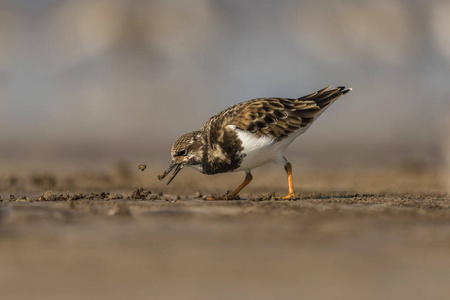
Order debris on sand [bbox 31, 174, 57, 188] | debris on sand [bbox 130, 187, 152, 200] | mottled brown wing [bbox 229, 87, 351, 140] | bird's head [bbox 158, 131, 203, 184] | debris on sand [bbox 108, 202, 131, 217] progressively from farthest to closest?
debris on sand [bbox 31, 174, 57, 188] → debris on sand [bbox 130, 187, 152, 200] → bird's head [bbox 158, 131, 203, 184] → mottled brown wing [bbox 229, 87, 351, 140] → debris on sand [bbox 108, 202, 131, 217]

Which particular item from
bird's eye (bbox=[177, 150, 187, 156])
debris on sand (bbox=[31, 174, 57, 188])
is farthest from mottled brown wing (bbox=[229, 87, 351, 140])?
debris on sand (bbox=[31, 174, 57, 188])

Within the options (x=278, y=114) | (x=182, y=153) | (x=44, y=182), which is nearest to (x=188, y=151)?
(x=182, y=153)

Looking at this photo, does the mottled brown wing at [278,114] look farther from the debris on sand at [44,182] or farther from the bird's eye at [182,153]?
the debris on sand at [44,182]

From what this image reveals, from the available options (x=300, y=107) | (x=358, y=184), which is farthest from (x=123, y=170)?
(x=300, y=107)

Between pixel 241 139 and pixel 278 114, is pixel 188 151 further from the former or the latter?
pixel 278 114

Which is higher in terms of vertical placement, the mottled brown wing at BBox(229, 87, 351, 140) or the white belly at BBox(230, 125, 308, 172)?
the mottled brown wing at BBox(229, 87, 351, 140)

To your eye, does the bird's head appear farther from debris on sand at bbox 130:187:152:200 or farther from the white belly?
debris on sand at bbox 130:187:152:200

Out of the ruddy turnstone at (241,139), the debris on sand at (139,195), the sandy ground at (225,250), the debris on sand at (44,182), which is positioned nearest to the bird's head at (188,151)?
the ruddy turnstone at (241,139)
